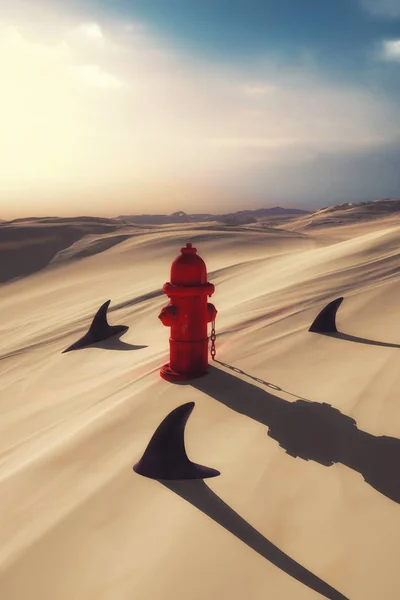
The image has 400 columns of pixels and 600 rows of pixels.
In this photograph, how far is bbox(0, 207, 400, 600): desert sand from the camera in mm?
1502

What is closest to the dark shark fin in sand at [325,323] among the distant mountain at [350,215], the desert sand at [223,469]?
the desert sand at [223,469]

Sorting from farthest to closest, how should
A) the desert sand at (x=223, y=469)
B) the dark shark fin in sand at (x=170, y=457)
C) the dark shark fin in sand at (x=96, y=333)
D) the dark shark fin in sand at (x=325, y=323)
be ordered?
the dark shark fin in sand at (x=96, y=333) → the dark shark fin in sand at (x=325, y=323) → the dark shark fin in sand at (x=170, y=457) → the desert sand at (x=223, y=469)

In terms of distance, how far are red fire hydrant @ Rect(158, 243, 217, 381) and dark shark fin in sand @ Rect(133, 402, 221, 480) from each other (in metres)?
0.93

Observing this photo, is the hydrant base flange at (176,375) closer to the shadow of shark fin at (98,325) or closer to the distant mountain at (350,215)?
the shadow of shark fin at (98,325)

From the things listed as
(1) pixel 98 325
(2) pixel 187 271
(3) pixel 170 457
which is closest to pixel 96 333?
(1) pixel 98 325

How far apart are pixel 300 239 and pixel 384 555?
Answer: 44.4ft

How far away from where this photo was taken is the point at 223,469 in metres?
2.03

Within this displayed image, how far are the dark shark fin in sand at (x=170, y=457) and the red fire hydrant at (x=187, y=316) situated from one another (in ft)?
3.07

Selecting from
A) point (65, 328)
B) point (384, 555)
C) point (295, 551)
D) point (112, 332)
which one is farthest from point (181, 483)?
point (65, 328)

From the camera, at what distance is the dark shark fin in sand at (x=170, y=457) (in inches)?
79.2

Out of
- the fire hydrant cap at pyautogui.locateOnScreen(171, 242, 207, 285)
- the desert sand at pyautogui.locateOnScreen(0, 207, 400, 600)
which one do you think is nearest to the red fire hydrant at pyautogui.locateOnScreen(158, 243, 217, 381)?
the fire hydrant cap at pyautogui.locateOnScreen(171, 242, 207, 285)

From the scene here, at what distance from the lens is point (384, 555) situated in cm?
148

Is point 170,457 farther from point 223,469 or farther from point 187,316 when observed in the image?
point 187,316

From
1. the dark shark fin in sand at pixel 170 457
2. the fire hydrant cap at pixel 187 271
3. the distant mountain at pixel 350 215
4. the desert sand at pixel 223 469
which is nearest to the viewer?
the desert sand at pixel 223 469
